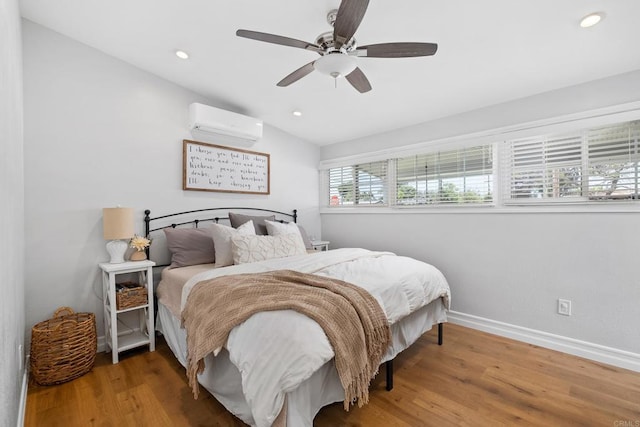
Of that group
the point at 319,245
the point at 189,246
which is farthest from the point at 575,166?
the point at 189,246

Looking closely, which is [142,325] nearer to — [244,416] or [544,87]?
[244,416]

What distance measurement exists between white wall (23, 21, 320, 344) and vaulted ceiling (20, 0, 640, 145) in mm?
216

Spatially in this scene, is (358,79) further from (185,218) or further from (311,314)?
(185,218)

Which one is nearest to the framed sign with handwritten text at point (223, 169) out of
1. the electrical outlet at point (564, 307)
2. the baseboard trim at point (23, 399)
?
the baseboard trim at point (23, 399)

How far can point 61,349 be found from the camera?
2133 mm

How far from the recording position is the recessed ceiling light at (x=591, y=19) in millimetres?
1821

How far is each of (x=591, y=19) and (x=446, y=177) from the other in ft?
5.83

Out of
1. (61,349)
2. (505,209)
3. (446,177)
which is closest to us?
(61,349)

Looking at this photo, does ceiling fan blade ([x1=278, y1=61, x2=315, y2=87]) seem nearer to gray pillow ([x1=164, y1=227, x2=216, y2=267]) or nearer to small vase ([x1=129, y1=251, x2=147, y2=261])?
gray pillow ([x1=164, y1=227, x2=216, y2=267])

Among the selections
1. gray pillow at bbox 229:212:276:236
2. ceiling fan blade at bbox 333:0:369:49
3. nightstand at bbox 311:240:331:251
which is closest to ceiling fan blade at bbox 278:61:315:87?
ceiling fan blade at bbox 333:0:369:49

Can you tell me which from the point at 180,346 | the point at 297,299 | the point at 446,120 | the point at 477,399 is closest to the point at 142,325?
the point at 180,346

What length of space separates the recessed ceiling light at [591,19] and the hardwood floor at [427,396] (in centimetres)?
248

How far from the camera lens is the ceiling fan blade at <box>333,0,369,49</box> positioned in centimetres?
146

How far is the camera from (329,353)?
54.6 inches
